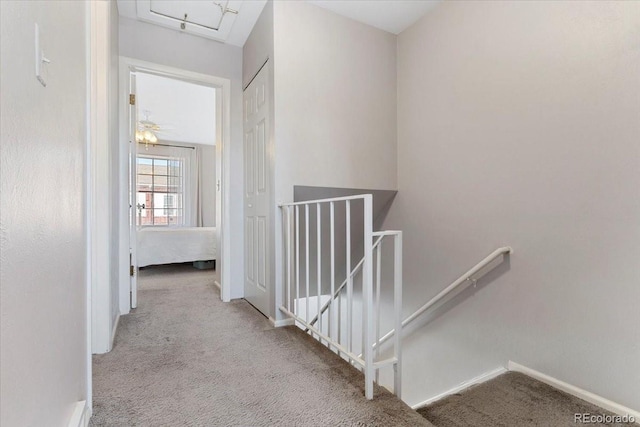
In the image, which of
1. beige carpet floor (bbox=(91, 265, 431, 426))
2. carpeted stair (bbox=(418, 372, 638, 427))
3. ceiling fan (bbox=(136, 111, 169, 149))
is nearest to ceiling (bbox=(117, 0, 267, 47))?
beige carpet floor (bbox=(91, 265, 431, 426))

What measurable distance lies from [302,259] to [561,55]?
229 centimetres

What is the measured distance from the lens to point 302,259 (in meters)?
2.80

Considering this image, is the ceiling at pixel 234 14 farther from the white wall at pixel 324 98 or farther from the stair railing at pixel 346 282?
the stair railing at pixel 346 282

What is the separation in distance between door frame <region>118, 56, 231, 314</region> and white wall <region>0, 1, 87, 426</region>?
4.48 feet

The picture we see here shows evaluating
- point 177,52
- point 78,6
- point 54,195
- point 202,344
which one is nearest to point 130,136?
point 177,52

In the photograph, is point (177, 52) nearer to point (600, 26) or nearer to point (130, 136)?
point (130, 136)

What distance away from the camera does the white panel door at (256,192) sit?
88.5 inches

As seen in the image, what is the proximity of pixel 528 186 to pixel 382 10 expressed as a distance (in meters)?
1.72

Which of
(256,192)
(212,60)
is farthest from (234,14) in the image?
(256,192)

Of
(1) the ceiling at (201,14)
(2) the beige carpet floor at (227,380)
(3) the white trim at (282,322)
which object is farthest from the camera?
(1) the ceiling at (201,14)

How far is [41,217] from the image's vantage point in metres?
0.68

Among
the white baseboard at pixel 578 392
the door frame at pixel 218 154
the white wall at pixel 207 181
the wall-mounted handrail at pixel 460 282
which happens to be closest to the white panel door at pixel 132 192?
the door frame at pixel 218 154

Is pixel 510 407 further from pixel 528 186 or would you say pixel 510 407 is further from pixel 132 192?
pixel 132 192

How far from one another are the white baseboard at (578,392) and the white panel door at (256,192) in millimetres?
1677
